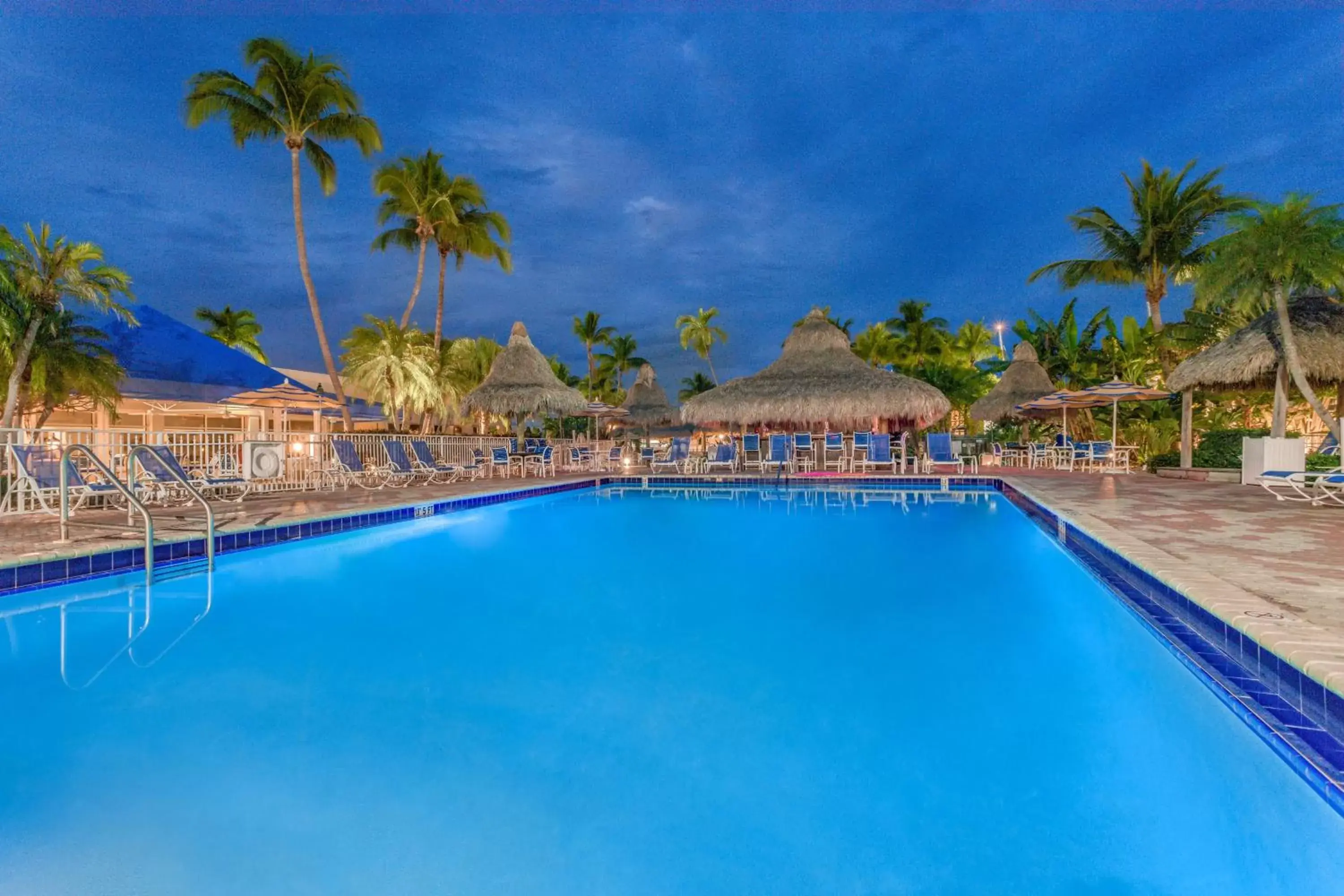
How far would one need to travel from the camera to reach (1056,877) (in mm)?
1611

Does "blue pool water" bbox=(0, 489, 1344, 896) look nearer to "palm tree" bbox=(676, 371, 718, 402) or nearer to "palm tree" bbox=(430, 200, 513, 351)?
"palm tree" bbox=(430, 200, 513, 351)

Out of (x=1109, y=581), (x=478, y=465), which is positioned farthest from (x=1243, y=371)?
(x=478, y=465)

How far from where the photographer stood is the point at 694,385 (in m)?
42.3

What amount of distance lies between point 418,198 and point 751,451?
1194cm

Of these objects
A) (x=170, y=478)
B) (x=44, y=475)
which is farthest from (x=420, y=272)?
(x=44, y=475)

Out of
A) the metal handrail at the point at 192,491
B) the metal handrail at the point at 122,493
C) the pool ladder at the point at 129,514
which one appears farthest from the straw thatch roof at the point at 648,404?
the metal handrail at the point at 122,493

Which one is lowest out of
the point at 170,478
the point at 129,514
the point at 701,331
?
the point at 129,514

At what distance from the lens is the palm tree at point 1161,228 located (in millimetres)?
17359

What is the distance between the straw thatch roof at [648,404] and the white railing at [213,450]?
33.8 feet

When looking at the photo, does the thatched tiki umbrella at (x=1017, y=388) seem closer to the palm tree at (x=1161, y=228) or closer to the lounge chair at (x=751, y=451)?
the palm tree at (x=1161, y=228)

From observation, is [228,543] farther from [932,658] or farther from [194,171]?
[194,171]

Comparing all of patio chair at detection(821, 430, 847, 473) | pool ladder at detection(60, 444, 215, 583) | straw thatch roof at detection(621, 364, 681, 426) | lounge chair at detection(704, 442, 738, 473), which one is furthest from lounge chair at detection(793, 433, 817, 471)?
pool ladder at detection(60, 444, 215, 583)

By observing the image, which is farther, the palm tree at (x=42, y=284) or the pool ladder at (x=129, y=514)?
the palm tree at (x=42, y=284)

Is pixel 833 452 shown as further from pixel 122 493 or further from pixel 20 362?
pixel 20 362
